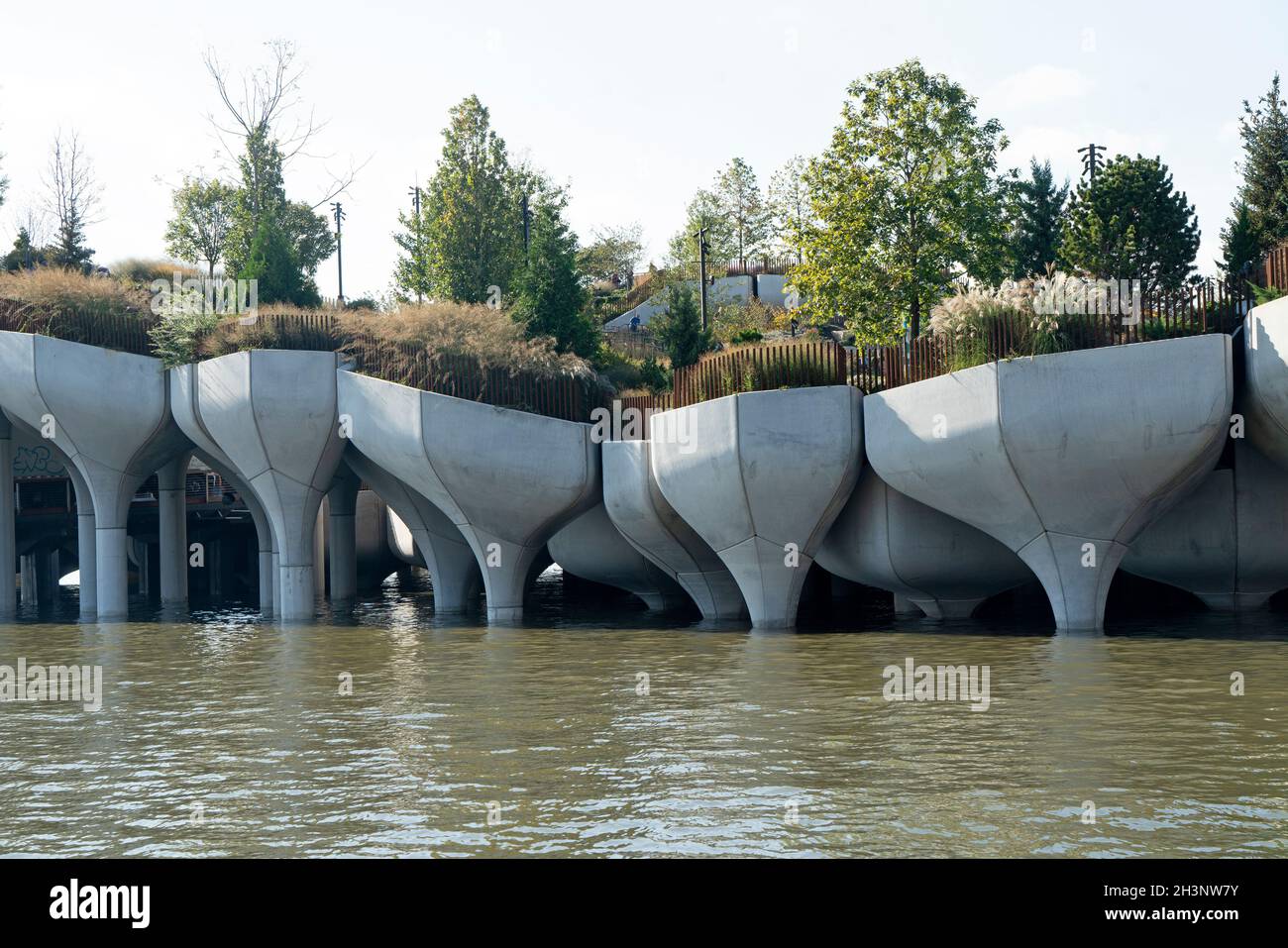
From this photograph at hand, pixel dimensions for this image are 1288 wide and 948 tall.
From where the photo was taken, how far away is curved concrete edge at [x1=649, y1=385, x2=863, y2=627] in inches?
976

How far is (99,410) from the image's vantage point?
3278 cm

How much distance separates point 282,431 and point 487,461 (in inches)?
220

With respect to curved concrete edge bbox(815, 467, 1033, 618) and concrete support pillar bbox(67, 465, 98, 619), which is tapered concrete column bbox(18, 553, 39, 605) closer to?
concrete support pillar bbox(67, 465, 98, 619)

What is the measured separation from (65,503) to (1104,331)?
3643 centimetres

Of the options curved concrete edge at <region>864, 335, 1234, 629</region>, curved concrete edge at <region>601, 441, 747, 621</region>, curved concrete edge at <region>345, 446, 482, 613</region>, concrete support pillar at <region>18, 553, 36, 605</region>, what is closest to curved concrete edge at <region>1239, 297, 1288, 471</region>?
curved concrete edge at <region>864, 335, 1234, 629</region>

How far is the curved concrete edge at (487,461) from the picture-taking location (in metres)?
28.5

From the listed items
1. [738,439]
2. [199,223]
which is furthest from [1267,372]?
[199,223]

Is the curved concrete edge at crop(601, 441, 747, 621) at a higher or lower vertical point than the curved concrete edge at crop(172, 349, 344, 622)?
lower

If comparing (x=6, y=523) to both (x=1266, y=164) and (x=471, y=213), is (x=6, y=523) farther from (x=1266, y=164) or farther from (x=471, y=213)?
(x=1266, y=164)

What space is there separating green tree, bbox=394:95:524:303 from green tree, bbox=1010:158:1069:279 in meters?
20.1

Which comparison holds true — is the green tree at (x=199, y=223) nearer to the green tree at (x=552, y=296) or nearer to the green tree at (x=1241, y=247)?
the green tree at (x=552, y=296)

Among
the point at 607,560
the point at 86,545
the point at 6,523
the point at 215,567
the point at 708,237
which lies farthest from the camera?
the point at 708,237

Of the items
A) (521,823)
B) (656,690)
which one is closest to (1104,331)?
(656,690)

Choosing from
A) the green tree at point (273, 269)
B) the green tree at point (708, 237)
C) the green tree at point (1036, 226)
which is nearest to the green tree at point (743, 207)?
the green tree at point (708, 237)
